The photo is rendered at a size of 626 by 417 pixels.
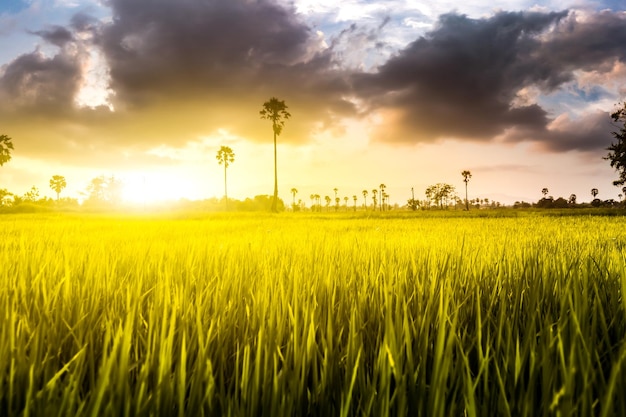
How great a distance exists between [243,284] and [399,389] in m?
1.92

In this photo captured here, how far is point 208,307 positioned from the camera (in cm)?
210

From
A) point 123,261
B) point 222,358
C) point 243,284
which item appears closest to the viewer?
point 222,358

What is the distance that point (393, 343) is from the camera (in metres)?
1.20

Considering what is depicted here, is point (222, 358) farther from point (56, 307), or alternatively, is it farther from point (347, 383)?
point (56, 307)

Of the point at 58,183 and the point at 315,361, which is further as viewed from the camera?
the point at 58,183

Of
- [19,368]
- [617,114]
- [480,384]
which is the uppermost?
[617,114]

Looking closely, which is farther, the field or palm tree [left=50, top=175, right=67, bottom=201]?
palm tree [left=50, top=175, right=67, bottom=201]

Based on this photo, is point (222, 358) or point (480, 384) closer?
point (480, 384)

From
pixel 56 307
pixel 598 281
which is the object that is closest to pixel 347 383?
pixel 56 307

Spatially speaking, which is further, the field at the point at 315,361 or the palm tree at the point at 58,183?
the palm tree at the point at 58,183

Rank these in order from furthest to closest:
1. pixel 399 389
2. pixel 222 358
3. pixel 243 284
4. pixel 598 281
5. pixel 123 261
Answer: pixel 123 261 < pixel 243 284 < pixel 598 281 < pixel 222 358 < pixel 399 389

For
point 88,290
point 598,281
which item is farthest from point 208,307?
point 598,281

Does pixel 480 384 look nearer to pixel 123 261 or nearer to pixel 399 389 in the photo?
pixel 399 389

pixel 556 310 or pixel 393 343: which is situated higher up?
pixel 393 343
